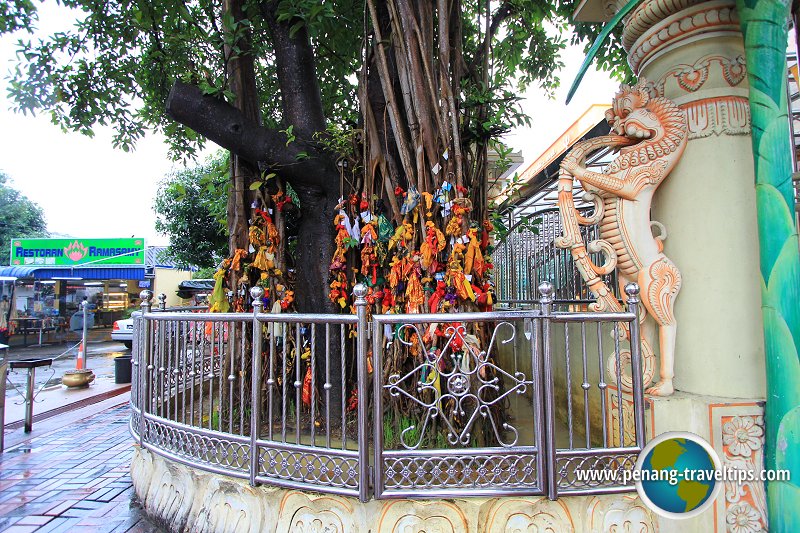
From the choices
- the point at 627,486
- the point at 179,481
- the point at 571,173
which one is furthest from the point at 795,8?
the point at 179,481

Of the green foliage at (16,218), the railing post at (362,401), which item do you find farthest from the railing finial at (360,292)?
the green foliage at (16,218)

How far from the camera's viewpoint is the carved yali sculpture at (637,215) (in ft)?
8.91

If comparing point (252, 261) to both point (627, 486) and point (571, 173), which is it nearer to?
point (571, 173)

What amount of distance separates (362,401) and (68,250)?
2285 cm

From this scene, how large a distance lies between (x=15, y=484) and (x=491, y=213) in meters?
4.63

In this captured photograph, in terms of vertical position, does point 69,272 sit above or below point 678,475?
above

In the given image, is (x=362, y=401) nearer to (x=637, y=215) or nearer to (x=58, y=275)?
(x=637, y=215)

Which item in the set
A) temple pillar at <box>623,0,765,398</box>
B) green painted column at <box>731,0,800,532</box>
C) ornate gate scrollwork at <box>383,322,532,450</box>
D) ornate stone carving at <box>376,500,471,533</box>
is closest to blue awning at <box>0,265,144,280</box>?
ornate gate scrollwork at <box>383,322,532,450</box>

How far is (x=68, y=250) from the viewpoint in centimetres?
2028

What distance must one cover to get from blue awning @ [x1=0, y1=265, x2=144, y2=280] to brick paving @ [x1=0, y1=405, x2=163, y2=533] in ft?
50.9

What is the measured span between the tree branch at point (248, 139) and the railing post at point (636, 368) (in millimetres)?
2549

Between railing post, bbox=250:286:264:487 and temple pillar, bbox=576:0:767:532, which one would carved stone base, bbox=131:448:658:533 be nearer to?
railing post, bbox=250:286:264:487

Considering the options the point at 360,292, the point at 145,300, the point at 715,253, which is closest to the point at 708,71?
the point at 715,253

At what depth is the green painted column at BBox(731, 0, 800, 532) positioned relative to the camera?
2.35 m
